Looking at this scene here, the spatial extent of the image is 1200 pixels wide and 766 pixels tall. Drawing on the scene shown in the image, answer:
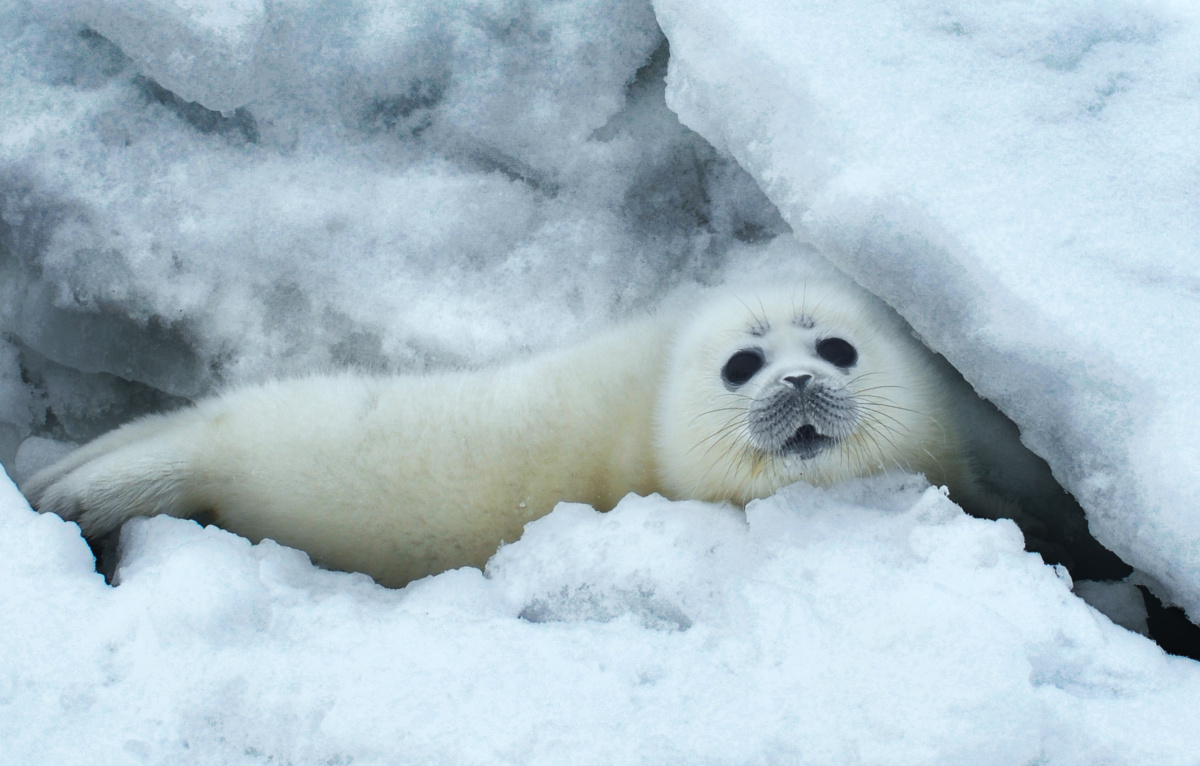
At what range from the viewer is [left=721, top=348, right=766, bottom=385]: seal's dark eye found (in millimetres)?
2000

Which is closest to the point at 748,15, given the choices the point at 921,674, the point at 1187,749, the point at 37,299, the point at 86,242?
the point at 921,674

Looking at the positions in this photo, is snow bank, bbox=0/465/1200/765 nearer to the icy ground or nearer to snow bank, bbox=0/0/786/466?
the icy ground

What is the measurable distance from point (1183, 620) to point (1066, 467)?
1.41 ft

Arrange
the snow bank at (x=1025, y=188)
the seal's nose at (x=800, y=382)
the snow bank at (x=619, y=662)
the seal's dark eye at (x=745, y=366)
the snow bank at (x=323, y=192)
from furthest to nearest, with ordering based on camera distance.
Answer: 1. the snow bank at (x=323, y=192)
2. the seal's dark eye at (x=745, y=366)
3. the seal's nose at (x=800, y=382)
4. the snow bank at (x=1025, y=188)
5. the snow bank at (x=619, y=662)

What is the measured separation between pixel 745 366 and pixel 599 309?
594 mm

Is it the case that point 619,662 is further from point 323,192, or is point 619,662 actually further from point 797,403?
point 323,192

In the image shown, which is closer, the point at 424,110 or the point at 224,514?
the point at 224,514

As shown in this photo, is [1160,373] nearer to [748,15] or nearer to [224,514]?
[748,15]

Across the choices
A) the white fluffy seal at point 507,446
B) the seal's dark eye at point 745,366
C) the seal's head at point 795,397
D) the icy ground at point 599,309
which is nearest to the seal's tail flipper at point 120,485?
the white fluffy seal at point 507,446

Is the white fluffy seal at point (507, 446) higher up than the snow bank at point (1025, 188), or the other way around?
the snow bank at point (1025, 188)

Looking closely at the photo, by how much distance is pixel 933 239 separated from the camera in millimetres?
1675

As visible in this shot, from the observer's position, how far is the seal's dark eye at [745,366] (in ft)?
6.56

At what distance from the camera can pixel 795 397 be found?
5.94 feet

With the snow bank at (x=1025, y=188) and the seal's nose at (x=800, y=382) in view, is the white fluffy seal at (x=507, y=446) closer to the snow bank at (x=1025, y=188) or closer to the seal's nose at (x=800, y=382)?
the seal's nose at (x=800, y=382)
